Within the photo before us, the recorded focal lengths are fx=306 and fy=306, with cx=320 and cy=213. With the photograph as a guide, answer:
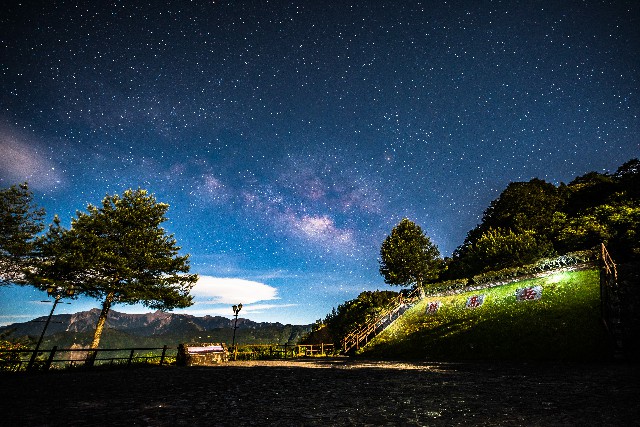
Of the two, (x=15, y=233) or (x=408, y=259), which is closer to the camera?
(x=15, y=233)

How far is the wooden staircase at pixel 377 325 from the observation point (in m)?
27.1

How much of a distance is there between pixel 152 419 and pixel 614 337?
17935 millimetres

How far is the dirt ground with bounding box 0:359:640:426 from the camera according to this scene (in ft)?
16.1

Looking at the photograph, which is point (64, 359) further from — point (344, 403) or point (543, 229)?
point (543, 229)

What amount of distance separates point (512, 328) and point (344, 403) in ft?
54.9

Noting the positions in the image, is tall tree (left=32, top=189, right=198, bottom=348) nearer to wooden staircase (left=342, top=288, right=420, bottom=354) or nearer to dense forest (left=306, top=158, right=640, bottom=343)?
wooden staircase (left=342, top=288, right=420, bottom=354)

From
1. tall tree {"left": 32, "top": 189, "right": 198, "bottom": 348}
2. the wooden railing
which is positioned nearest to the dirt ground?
the wooden railing

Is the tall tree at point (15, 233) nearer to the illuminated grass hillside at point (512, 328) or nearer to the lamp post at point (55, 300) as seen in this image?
the lamp post at point (55, 300)

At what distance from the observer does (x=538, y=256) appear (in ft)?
109

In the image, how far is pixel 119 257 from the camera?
2381cm

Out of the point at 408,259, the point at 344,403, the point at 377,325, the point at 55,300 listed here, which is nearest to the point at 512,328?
the point at 377,325

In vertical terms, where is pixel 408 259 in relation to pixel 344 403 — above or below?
above

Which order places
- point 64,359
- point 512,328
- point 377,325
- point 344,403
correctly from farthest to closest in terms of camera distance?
point 377,325
point 512,328
point 64,359
point 344,403

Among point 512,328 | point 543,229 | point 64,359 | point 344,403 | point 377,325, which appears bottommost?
point 344,403
